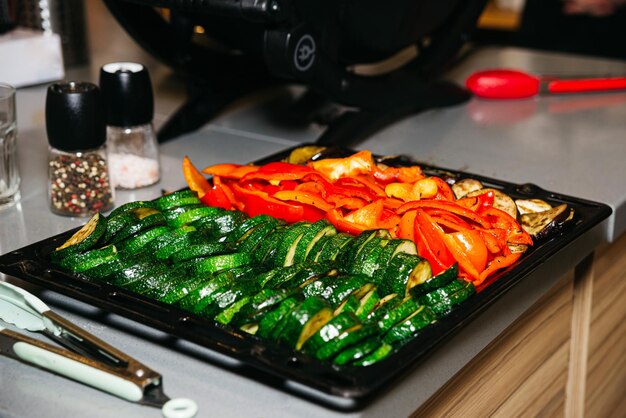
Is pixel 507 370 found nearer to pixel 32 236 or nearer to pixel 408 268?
pixel 408 268

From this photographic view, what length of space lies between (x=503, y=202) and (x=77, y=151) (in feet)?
1.87

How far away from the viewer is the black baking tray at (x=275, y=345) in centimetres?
78

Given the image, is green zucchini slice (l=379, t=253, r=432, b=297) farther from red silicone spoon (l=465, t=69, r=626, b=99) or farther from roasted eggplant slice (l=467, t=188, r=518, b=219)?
red silicone spoon (l=465, t=69, r=626, b=99)

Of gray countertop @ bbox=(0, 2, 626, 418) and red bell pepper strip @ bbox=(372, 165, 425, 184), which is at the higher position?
red bell pepper strip @ bbox=(372, 165, 425, 184)

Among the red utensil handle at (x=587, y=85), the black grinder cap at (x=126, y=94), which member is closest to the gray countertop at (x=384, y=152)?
the red utensil handle at (x=587, y=85)

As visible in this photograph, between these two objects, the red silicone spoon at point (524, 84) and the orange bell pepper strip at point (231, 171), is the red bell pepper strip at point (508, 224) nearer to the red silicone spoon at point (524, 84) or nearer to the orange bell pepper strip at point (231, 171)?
the orange bell pepper strip at point (231, 171)

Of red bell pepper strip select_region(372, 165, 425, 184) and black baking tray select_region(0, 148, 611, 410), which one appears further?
red bell pepper strip select_region(372, 165, 425, 184)

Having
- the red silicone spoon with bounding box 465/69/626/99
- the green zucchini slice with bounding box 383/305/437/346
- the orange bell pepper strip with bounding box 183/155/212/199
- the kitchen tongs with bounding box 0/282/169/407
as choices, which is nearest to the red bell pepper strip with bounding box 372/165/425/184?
the orange bell pepper strip with bounding box 183/155/212/199

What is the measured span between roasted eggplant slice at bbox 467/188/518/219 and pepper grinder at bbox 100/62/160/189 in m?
0.50

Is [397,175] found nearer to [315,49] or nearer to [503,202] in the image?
[503,202]

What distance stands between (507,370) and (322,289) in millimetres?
394

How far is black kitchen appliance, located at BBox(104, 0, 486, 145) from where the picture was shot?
1349 mm

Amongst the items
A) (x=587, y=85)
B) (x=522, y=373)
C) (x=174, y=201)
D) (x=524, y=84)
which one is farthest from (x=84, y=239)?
(x=587, y=85)

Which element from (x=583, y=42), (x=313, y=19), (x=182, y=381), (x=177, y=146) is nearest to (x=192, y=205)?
(x=182, y=381)
